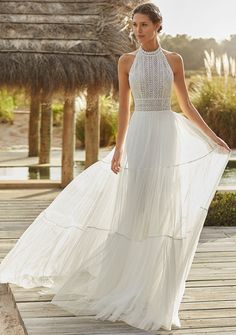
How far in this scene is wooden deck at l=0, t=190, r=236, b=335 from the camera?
327 cm

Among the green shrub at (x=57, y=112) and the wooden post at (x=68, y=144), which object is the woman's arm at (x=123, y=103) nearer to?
the wooden post at (x=68, y=144)

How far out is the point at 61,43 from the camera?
766 cm

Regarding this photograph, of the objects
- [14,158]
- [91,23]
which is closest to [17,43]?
[91,23]

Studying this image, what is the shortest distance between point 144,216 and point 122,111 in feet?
1.66

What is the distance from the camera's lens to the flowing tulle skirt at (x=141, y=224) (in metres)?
3.30

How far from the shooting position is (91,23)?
305 inches

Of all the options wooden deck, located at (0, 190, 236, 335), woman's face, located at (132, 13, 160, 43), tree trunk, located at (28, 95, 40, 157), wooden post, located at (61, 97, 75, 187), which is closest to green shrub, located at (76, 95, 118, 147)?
tree trunk, located at (28, 95, 40, 157)

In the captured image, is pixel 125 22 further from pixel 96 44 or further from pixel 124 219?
pixel 124 219

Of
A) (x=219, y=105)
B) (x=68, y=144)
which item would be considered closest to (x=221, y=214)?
(x=68, y=144)

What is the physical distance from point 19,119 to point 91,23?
35.5 feet

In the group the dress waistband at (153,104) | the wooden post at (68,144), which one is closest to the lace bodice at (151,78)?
the dress waistband at (153,104)

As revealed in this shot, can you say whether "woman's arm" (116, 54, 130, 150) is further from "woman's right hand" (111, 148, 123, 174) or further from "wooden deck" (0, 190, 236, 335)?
"wooden deck" (0, 190, 236, 335)

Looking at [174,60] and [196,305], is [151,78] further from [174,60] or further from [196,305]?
[196,305]

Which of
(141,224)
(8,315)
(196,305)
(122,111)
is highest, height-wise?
(122,111)
